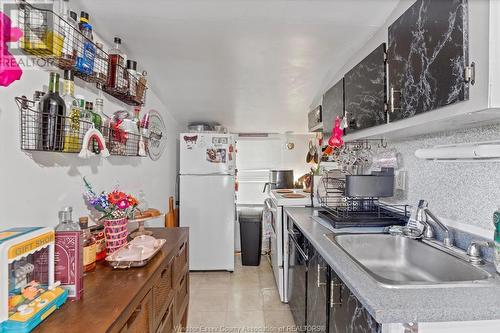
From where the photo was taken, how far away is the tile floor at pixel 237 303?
88.3 inches

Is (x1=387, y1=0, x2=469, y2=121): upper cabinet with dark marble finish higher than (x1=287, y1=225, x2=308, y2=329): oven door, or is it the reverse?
(x1=387, y1=0, x2=469, y2=121): upper cabinet with dark marble finish

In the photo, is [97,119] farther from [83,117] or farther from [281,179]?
[281,179]

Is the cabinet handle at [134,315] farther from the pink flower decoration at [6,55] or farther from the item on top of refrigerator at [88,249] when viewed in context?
the pink flower decoration at [6,55]

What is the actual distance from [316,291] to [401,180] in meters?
0.92

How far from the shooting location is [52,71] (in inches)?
47.4

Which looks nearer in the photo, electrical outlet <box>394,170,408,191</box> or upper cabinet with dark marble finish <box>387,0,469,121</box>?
upper cabinet with dark marble finish <box>387,0,469,121</box>

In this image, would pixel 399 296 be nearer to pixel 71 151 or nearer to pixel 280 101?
pixel 71 151

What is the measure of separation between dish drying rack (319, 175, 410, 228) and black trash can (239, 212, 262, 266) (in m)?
1.55

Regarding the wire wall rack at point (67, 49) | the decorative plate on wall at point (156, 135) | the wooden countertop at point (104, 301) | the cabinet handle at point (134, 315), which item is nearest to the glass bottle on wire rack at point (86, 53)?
the wire wall rack at point (67, 49)

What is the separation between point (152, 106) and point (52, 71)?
1521 millimetres

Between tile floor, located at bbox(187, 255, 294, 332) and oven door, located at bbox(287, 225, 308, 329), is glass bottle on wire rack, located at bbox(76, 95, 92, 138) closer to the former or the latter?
oven door, located at bbox(287, 225, 308, 329)

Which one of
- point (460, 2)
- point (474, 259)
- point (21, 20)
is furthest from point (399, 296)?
point (21, 20)

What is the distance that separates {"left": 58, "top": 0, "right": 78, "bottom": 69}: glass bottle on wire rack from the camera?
1.12m

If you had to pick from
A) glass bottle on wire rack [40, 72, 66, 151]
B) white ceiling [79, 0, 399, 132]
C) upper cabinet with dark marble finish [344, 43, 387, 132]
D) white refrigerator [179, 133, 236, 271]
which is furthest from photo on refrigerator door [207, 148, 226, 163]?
glass bottle on wire rack [40, 72, 66, 151]
